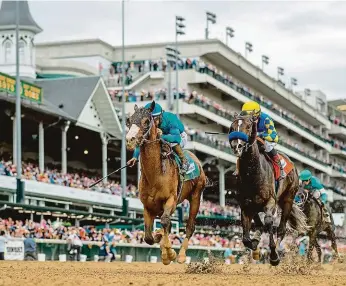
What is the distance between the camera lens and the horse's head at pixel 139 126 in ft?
43.3

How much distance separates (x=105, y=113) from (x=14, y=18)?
11297mm

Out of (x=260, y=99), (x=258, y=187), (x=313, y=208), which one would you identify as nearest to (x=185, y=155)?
(x=258, y=187)

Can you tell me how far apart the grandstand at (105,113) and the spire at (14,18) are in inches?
3.7

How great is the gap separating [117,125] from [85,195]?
8.40 m

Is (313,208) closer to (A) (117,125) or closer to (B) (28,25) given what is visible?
(A) (117,125)

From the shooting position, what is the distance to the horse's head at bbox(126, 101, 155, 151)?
13188 millimetres

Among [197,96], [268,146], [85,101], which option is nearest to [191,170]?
[268,146]

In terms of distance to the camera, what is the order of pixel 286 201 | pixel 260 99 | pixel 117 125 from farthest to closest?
pixel 260 99
pixel 117 125
pixel 286 201

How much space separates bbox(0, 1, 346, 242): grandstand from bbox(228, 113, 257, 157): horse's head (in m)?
19.4

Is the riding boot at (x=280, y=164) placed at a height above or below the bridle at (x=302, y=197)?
above

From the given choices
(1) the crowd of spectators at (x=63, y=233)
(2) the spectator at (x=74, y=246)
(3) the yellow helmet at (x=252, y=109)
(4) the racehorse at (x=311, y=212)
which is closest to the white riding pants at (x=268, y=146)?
(3) the yellow helmet at (x=252, y=109)

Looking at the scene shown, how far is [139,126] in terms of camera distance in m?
13.5

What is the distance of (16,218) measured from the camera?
37406mm

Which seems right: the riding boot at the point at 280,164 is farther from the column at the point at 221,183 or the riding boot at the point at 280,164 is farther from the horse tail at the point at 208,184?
the column at the point at 221,183
